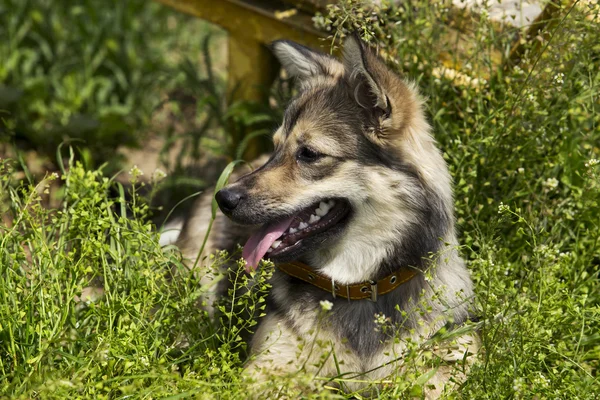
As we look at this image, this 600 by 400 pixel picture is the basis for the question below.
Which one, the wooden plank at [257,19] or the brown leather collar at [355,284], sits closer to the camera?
the brown leather collar at [355,284]

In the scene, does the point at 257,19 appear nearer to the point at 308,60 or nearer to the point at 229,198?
the point at 308,60

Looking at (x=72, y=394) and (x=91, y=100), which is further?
(x=91, y=100)

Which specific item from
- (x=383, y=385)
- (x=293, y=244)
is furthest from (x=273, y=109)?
(x=383, y=385)

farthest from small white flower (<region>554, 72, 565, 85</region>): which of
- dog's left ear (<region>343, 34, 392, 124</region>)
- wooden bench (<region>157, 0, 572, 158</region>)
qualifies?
dog's left ear (<region>343, 34, 392, 124</region>)

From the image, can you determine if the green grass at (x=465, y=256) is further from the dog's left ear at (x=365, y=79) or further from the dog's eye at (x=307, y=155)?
the dog's eye at (x=307, y=155)

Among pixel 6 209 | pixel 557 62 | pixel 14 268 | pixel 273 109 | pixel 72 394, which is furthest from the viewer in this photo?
pixel 273 109

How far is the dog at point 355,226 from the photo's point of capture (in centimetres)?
274

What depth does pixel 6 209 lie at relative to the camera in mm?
2996

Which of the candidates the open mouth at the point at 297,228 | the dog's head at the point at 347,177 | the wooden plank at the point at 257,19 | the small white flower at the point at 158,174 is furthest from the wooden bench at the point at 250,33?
the open mouth at the point at 297,228

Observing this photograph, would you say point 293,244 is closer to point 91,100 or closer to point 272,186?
point 272,186

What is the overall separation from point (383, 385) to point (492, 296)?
0.58 metres

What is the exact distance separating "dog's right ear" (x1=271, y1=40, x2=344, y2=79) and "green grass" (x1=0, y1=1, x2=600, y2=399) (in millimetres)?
244

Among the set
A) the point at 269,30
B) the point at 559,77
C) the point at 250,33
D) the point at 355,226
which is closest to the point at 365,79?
the point at 355,226

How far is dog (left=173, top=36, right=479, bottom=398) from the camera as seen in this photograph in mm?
2740
